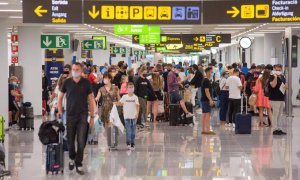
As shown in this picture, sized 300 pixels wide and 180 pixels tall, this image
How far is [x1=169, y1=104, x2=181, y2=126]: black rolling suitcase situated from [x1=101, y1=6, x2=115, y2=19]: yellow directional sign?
5.10 metres

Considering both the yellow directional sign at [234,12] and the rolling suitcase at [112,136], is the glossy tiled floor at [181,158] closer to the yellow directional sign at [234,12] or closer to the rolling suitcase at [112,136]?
the rolling suitcase at [112,136]

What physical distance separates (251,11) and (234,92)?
10.7 ft

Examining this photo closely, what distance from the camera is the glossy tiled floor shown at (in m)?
12.3

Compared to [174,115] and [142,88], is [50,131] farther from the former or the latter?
[174,115]

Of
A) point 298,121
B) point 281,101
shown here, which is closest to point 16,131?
point 281,101

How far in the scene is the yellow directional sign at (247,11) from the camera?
18.5m

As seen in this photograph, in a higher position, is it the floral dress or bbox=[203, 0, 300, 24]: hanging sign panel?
bbox=[203, 0, 300, 24]: hanging sign panel

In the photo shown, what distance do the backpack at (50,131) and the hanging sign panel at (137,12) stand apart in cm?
634

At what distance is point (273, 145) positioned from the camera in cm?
1694

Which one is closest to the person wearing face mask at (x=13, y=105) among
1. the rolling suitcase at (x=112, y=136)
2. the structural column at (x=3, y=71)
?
the structural column at (x=3, y=71)

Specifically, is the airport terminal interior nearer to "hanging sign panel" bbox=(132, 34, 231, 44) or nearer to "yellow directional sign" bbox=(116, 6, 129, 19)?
"yellow directional sign" bbox=(116, 6, 129, 19)

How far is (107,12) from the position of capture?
18.5 meters

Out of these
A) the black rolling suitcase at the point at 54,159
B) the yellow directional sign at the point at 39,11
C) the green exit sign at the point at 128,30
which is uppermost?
the green exit sign at the point at 128,30

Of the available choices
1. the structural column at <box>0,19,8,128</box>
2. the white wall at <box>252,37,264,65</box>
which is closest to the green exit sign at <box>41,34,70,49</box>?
the structural column at <box>0,19,8,128</box>
